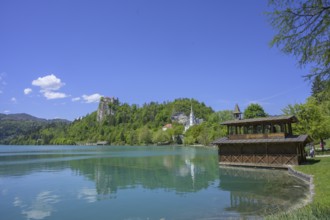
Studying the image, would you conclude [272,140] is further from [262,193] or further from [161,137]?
[161,137]

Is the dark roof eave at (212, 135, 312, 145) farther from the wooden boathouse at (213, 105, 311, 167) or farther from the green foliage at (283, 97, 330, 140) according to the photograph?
the green foliage at (283, 97, 330, 140)

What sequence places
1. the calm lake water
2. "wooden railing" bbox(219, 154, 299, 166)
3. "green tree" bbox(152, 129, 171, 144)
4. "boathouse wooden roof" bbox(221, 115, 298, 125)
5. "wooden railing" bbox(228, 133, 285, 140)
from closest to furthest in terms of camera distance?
the calm lake water, "wooden railing" bbox(219, 154, 299, 166), "boathouse wooden roof" bbox(221, 115, 298, 125), "wooden railing" bbox(228, 133, 285, 140), "green tree" bbox(152, 129, 171, 144)

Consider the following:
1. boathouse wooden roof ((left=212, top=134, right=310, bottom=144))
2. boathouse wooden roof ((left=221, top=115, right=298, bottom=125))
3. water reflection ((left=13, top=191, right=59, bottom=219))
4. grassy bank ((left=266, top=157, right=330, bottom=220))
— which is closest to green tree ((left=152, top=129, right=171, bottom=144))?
boathouse wooden roof ((left=212, top=134, right=310, bottom=144))

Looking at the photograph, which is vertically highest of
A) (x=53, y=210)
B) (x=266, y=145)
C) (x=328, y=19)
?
(x=328, y=19)

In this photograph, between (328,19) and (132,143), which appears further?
(132,143)

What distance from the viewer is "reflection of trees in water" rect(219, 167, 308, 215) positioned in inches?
594

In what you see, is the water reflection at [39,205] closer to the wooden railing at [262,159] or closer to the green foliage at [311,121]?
the wooden railing at [262,159]

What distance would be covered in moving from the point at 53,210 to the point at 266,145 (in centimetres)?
2511

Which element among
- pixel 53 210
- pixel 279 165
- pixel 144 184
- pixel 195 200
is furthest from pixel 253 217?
pixel 279 165

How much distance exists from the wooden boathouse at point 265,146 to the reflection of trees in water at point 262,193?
6962 mm

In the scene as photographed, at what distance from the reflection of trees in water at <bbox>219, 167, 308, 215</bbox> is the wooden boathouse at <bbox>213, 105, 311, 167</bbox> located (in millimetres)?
6962

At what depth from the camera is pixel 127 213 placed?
1532cm

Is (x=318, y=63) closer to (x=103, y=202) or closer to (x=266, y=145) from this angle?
(x=103, y=202)

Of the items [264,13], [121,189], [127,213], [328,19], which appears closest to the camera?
Answer: [328,19]
